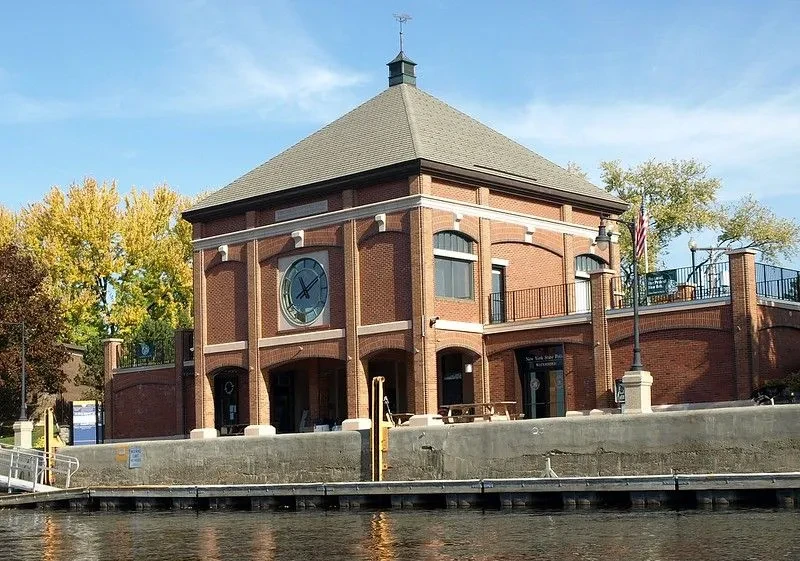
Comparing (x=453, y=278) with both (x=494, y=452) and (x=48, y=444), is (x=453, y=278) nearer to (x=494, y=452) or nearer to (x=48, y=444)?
(x=494, y=452)

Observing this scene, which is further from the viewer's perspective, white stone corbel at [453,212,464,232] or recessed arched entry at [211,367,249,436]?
recessed arched entry at [211,367,249,436]

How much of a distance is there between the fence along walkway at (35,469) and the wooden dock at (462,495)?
2.12 metres

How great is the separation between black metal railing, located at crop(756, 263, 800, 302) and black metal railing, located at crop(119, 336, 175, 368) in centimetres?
2611

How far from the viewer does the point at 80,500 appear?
4434cm

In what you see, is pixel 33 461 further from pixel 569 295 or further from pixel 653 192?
pixel 653 192

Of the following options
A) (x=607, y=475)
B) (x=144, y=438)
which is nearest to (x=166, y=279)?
(x=144, y=438)

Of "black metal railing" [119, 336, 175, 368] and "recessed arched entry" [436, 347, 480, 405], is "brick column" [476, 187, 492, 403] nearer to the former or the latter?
"recessed arched entry" [436, 347, 480, 405]

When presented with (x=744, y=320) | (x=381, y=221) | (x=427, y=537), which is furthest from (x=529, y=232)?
(x=427, y=537)

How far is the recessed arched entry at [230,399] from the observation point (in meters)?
52.6

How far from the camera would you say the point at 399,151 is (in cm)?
4828

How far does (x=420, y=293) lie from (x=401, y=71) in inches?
501

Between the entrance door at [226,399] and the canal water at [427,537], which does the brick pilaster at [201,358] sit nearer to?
the entrance door at [226,399]

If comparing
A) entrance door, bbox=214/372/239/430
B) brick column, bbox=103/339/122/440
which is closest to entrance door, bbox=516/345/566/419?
entrance door, bbox=214/372/239/430

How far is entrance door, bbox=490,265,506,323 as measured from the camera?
49344 millimetres
